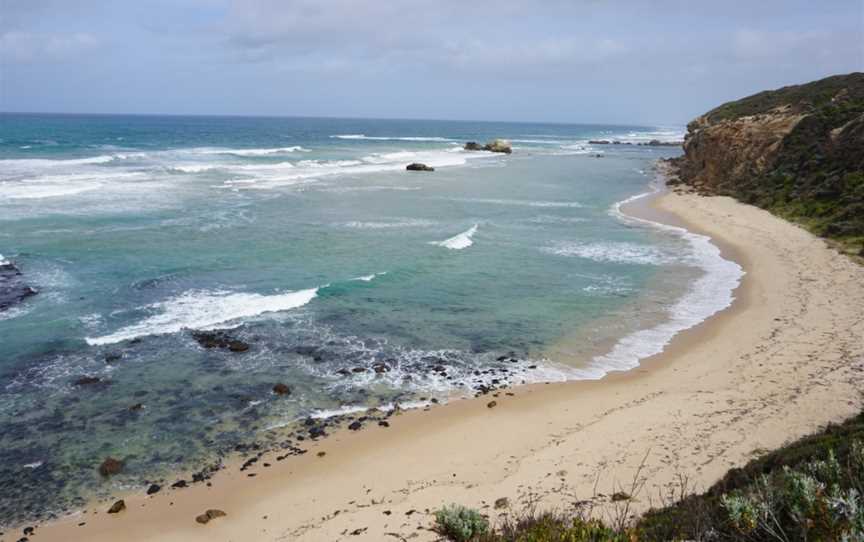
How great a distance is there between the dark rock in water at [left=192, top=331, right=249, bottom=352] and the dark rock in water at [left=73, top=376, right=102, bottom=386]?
259 cm

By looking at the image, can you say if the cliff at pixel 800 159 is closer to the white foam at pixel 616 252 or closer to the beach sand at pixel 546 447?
the white foam at pixel 616 252

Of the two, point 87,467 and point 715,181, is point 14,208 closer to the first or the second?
point 87,467

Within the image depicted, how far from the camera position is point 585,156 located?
8362 centimetres

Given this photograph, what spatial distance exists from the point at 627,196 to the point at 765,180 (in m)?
9.19

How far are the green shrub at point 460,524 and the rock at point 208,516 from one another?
3.54 meters

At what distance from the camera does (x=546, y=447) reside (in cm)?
1087

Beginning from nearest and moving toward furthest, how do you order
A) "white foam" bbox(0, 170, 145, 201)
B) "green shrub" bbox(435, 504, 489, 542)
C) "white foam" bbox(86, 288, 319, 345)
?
"green shrub" bbox(435, 504, 489, 542) < "white foam" bbox(86, 288, 319, 345) < "white foam" bbox(0, 170, 145, 201)

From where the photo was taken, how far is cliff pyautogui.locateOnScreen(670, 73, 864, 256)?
93.9 feet

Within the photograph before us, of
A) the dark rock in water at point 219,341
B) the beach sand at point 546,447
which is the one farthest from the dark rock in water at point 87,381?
the beach sand at point 546,447

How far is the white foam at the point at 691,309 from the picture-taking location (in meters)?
15.0

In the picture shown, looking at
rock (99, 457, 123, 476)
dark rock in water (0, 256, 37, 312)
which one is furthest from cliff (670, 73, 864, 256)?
dark rock in water (0, 256, 37, 312)

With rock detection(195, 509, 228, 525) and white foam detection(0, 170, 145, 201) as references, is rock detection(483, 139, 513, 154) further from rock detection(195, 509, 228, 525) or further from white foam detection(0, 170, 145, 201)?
rock detection(195, 509, 228, 525)

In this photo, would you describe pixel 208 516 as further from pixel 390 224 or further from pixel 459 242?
pixel 390 224

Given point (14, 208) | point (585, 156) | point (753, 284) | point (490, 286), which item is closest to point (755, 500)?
point (490, 286)
